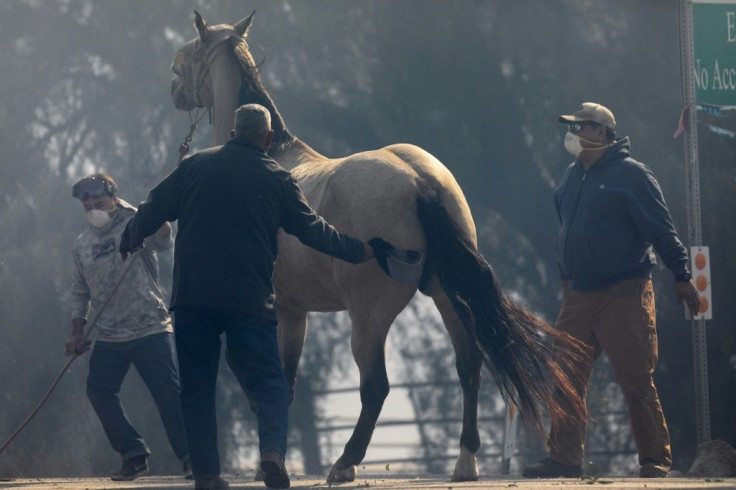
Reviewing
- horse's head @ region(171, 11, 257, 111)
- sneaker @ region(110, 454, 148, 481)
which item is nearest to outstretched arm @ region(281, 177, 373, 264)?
horse's head @ region(171, 11, 257, 111)

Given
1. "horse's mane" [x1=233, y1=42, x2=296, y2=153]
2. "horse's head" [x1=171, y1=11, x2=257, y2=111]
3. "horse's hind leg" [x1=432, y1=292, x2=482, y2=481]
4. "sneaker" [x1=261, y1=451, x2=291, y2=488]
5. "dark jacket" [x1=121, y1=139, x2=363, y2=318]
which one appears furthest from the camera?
"horse's head" [x1=171, y1=11, x2=257, y2=111]

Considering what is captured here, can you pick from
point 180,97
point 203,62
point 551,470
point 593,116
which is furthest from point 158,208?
point 180,97

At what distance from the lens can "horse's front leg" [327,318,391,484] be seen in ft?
24.9

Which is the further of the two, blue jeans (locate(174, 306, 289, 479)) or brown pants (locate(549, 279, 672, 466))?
brown pants (locate(549, 279, 672, 466))

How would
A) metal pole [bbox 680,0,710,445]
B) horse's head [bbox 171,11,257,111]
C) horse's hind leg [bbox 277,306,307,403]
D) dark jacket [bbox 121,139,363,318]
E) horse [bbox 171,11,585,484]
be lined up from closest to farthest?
1. dark jacket [bbox 121,139,363,318]
2. horse [bbox 171,11,585,484]
3. horse's hind leg [bbox 277,306,307,403]
4. horse's head [bbox 171,11,257,111]
5. metal pole [bbox 680,0,710,445]

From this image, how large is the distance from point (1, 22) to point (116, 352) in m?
8.06

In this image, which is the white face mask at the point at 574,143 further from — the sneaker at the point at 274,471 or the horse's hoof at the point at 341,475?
the sneaker at the point at 274,471

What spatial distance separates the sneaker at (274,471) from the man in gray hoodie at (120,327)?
7.51 ft

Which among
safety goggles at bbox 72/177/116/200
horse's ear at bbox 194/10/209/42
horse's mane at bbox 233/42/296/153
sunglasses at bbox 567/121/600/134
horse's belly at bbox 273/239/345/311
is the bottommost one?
horse's belly at bbox 273/239/345/311

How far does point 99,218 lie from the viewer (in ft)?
29.7

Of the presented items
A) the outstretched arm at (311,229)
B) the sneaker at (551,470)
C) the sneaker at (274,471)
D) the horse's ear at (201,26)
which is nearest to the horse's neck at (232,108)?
the horse's ear at (201,26)

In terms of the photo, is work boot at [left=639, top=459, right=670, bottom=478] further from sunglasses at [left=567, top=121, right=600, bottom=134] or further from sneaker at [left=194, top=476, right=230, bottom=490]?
sneaker at [left=194, top=476, right=230, bottom=490]

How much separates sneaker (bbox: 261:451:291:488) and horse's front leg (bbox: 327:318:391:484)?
93 centimetres

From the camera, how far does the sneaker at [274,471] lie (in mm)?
6641
